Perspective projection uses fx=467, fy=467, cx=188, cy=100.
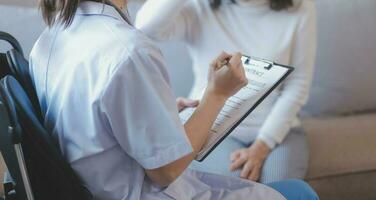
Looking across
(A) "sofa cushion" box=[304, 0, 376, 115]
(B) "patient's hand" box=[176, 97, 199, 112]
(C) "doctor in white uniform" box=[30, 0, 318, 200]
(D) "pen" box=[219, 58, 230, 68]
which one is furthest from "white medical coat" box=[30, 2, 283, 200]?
(A) "sofa cushion" box=[304, 0, 376, 115]

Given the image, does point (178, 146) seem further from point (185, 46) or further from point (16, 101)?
point (185, 46)

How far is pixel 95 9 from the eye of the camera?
83cm

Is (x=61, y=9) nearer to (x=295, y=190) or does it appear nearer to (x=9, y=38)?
(x=9, y=38)

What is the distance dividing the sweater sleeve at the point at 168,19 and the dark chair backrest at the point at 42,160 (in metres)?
0.69

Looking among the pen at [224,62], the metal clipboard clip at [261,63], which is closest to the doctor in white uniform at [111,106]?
the pen at [224,62]

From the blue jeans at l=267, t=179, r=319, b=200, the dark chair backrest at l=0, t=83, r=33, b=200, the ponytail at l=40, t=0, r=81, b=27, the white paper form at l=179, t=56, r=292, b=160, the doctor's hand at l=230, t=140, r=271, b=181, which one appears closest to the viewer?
the dark chair backrest at l=0, t=83, r=33, b=200

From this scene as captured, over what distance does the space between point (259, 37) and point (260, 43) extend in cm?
2

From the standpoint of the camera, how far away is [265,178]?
1.37m

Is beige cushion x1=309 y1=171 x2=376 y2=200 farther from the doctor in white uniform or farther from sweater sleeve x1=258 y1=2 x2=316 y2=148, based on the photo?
the doctor in white uniform

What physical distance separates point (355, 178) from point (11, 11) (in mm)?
1226

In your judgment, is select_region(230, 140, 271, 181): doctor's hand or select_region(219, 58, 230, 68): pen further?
select_region(230, 140, 271, 181): doctor's hand

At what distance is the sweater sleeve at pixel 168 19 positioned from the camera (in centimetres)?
144

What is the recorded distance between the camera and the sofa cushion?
1.73 m

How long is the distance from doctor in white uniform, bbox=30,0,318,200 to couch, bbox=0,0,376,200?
721 millimetres
